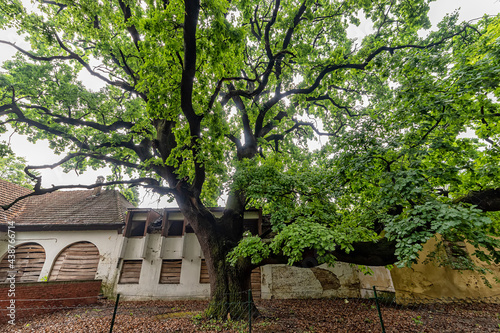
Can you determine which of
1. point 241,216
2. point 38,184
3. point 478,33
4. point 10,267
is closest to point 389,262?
point 241,216

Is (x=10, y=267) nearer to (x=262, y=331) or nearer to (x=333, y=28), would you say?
(x=262, y=331)

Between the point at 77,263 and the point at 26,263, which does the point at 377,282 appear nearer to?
the point at 77,263

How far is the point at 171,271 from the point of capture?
39.0 feet

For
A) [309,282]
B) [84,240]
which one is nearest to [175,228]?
[84,240]

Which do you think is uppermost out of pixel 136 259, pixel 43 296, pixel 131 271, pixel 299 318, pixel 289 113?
pixel 289 113

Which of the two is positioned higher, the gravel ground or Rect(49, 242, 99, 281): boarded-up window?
Rect(49, 242, 99, 281): boarded-up window

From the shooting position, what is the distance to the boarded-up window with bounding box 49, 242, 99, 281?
1156 centimetres

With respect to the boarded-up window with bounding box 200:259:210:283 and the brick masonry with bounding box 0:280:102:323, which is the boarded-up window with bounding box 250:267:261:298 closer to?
the boarded-up window with bounding box 200:259:210:283

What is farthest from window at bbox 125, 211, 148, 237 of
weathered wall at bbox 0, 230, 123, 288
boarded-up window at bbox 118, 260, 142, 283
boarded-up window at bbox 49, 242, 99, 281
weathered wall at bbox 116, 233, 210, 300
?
boarded-up window at bbox 49, 242, 99, 281

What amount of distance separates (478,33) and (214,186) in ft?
31.2

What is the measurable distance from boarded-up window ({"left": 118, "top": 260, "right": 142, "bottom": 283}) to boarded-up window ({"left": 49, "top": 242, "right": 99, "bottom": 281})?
1520mm

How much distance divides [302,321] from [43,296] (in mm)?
10096

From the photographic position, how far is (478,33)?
581 cm

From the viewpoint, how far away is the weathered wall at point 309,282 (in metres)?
11.1
